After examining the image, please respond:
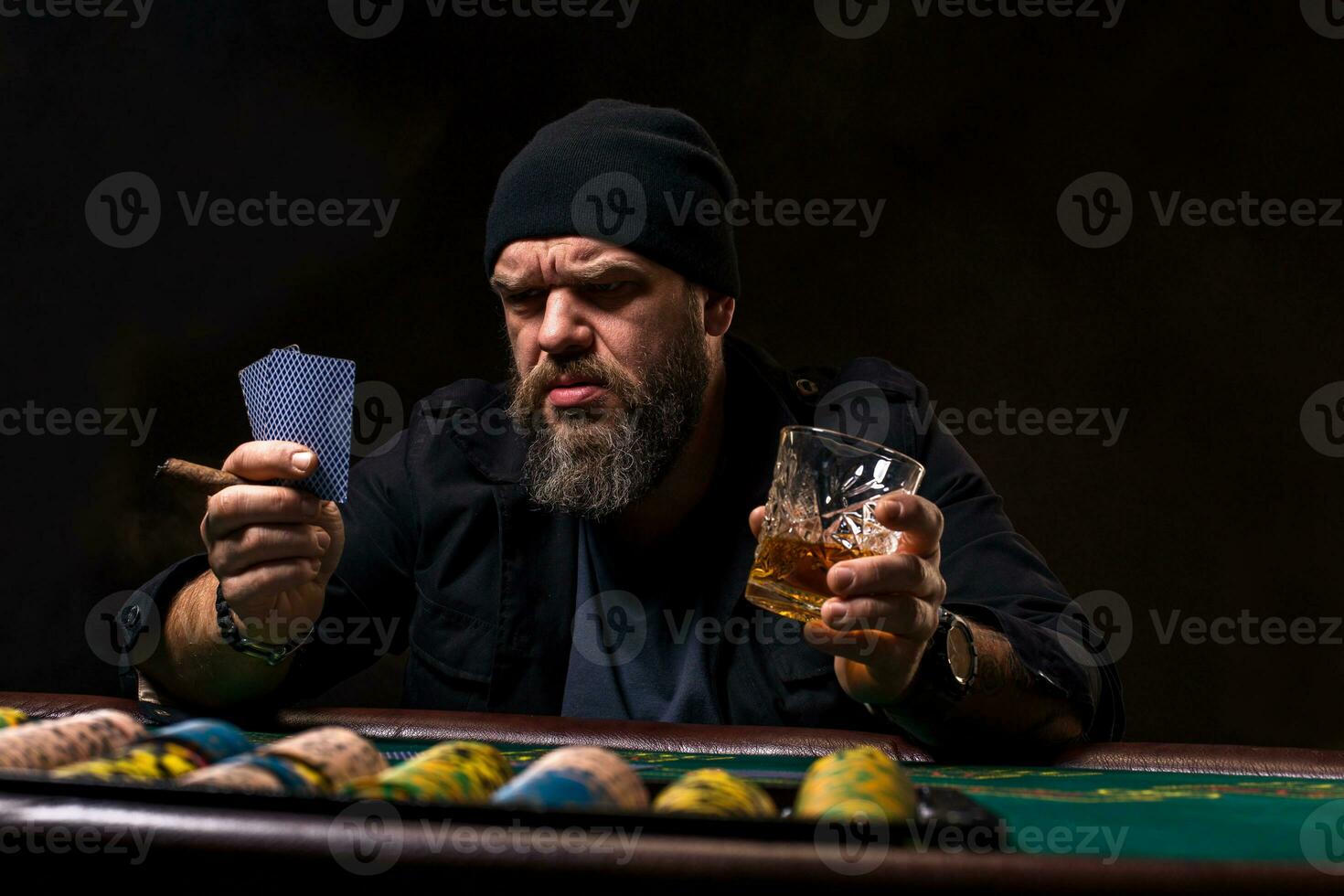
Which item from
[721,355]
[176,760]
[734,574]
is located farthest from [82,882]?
[721,355]

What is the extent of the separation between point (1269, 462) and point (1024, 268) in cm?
105

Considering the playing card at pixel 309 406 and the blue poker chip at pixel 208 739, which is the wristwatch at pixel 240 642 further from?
the blue poker chip at pixel 208 739

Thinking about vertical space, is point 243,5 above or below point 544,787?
above

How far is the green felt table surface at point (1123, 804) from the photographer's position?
1048 millimetres

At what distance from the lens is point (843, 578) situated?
5.04 feet

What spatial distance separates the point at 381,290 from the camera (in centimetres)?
441

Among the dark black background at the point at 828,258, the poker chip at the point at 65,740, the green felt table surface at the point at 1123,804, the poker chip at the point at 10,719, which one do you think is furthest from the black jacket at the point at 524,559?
the dark black background at the point at 828,258

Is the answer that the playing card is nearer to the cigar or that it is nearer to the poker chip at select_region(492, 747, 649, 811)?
the cigar

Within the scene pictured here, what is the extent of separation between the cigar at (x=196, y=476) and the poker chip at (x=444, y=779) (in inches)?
32.2

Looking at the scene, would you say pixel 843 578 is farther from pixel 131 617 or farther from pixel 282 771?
pixel 131 617

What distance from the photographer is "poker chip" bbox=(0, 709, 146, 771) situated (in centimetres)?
104

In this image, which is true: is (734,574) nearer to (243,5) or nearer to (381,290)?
(381,290)

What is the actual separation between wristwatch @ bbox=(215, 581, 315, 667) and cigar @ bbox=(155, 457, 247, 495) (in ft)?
0.67

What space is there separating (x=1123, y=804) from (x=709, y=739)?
642mm
